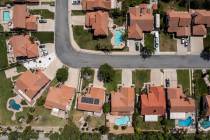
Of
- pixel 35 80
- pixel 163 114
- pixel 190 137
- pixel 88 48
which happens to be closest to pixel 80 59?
pixel 88 48

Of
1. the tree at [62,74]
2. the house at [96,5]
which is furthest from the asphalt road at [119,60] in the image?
the house at [96,5]

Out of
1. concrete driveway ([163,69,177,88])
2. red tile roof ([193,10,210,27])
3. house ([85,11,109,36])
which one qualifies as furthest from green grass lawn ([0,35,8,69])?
red tile roof ([193,10,210,27])

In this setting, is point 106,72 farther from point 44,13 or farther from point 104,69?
point 44,13

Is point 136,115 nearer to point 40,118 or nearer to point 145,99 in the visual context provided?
point 145,99

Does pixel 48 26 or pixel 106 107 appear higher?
pixel 48 26

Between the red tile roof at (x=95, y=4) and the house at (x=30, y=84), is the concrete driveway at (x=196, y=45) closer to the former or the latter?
the red tile roof at (x=95, y=4)

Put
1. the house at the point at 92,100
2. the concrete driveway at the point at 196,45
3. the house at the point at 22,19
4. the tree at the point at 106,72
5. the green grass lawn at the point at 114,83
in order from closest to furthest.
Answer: the tree at the point at 106,72 < the house at the point at 92,100 < the house at the point at 22,19 < the green grass lawn at the point at 114,83 < the concrete driveway at the point at 196,45

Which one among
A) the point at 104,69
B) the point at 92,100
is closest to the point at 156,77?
the point at 104,69
